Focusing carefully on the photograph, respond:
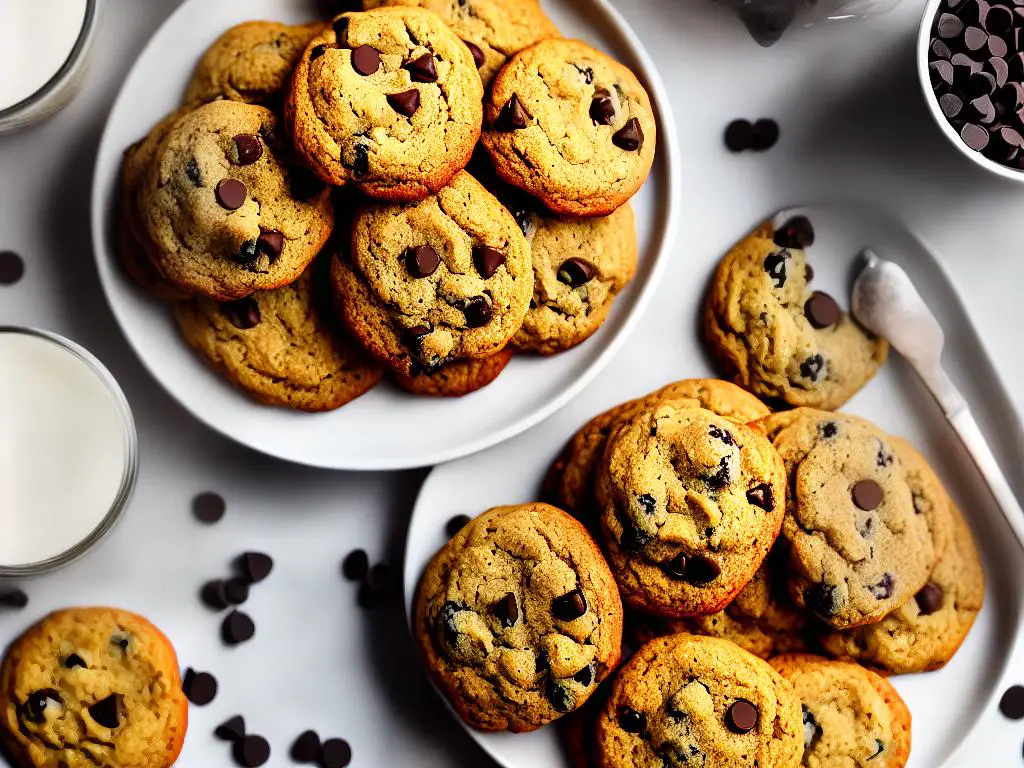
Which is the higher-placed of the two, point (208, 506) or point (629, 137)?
point (629, 137)

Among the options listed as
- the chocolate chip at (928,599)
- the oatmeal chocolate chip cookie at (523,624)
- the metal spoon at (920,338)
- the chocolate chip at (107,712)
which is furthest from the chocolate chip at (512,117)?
the chocolate chip at (107,712)

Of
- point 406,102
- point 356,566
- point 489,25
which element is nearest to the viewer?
point 406,102

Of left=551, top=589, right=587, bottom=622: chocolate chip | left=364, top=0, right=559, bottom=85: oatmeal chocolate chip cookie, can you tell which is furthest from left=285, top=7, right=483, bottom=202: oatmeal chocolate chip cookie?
left=551, top=589, right=587, bottom=622: chocolate chip

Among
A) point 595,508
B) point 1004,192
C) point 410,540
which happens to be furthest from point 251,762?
point 1004,192

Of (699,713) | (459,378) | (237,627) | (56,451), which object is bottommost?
(237,627)

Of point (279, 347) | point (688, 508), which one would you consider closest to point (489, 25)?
point (279, 347)

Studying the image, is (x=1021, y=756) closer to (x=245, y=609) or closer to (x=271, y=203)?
(x=245, y=609)

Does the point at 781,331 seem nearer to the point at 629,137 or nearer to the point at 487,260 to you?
the point at 629,137
